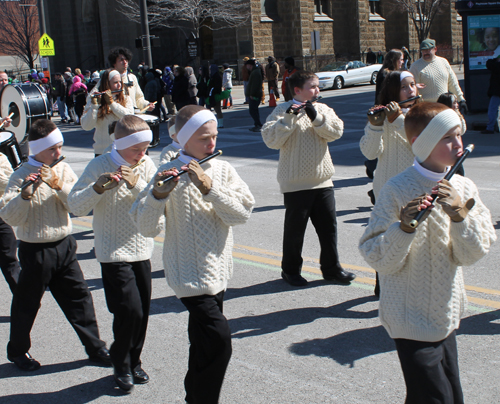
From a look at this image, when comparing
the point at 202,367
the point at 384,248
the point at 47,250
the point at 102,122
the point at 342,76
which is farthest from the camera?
the point at 342,76

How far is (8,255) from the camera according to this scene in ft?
17.3

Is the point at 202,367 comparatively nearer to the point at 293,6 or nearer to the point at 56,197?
the point at 56,197

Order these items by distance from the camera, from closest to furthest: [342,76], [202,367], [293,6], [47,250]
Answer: [202,367] < [47,250] < [342,76] < [293,6]

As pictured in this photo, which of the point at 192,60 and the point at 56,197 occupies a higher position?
the point at 192,60

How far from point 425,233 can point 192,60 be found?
37.2m

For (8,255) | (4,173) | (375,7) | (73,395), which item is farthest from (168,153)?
(375,7)

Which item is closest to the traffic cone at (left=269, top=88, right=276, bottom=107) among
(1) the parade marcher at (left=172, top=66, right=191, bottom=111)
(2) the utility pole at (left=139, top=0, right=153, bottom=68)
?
(2) the utility pole at (left=139, top=0, right=153, bottom=68)

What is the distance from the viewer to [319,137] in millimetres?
5840

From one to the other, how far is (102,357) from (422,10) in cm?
4275

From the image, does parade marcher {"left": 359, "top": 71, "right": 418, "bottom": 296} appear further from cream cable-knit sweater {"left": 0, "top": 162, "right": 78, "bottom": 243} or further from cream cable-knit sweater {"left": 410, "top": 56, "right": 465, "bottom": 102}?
cream cable-knit sweater {"left": 410, "top": 56, "right": 465, "bottom": 102}

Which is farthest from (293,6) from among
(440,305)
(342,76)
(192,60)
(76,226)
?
(440,305)

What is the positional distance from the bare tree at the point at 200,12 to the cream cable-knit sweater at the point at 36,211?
32411 millimetres

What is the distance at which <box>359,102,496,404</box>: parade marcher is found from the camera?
2775mm

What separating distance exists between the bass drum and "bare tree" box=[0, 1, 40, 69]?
133 feet
